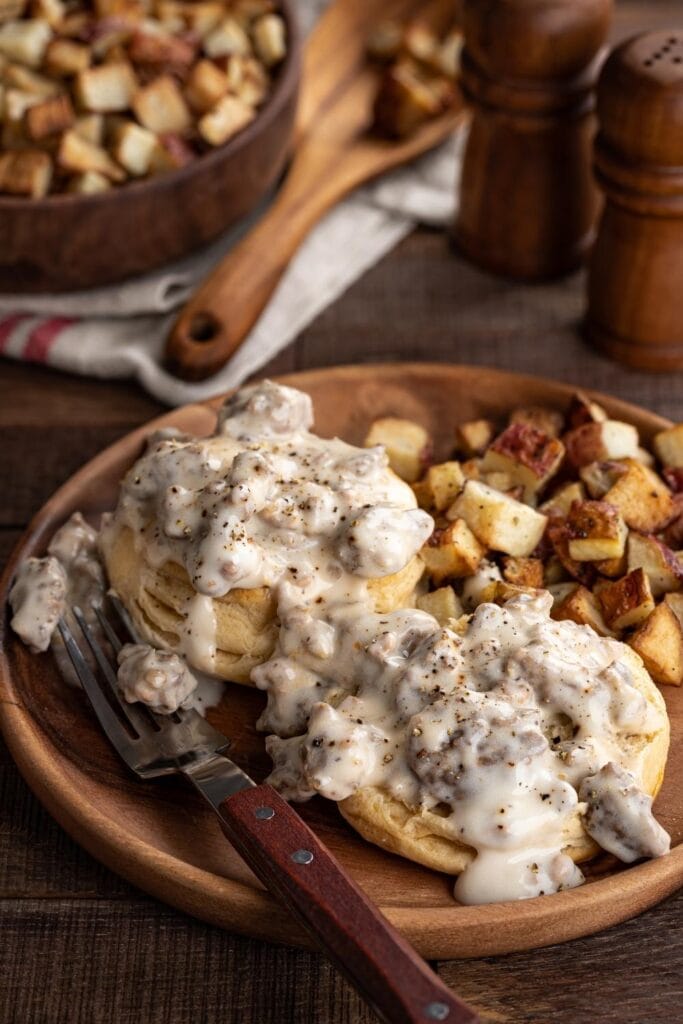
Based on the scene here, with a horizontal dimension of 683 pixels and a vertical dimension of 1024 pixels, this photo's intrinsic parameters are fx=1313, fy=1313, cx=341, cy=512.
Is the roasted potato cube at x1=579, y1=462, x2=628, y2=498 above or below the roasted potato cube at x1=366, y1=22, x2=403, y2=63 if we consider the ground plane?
below

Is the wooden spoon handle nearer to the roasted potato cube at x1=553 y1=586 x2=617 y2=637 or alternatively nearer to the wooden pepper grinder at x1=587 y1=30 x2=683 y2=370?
the wooden pepper grinder at x1=587 y1=30 x2=683 y2=370

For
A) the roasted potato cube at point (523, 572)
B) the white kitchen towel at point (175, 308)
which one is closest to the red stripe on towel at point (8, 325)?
the white kitchen towel at point (175, 308)

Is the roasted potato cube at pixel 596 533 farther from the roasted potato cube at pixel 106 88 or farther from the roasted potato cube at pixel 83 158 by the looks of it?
the roasted potato cube at pixel 106 88

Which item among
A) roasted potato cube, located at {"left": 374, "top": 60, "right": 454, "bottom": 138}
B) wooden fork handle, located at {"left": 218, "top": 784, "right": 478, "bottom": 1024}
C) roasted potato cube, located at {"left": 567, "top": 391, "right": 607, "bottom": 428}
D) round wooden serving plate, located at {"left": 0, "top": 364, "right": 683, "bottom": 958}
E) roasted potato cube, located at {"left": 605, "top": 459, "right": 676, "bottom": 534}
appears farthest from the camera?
roasted potato cube, located at {"left": 374, "top": 60, "right": 454, "bottom": 138}

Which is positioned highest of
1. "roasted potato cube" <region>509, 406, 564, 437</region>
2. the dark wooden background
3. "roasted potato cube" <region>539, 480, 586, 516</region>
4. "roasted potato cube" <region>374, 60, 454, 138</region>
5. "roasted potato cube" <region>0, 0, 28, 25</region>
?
"roasted potato cube" <region>0, 0, 28, 25</region>

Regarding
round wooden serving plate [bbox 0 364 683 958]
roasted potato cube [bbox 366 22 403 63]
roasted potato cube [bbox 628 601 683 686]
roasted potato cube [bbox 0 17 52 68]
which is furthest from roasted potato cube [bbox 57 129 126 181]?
roasted potato cube [bbox 628 601 683 686]

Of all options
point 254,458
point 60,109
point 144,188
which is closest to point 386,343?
point 144,188

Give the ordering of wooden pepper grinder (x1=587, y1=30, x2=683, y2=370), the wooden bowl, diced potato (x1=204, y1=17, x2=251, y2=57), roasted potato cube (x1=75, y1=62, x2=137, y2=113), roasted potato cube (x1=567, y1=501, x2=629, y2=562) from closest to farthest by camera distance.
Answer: roasted potato cube (x1=567, y1=501, x2=629, y2=562), wooden pepper grinder (x1=587, y1=30, x2=683, y2=370), the wooden bowl, roasted potato cube (x1=75, y1=62, x2=137, y2=113), diced potato (x1=204, y1=17, x2=251, y2=57)
